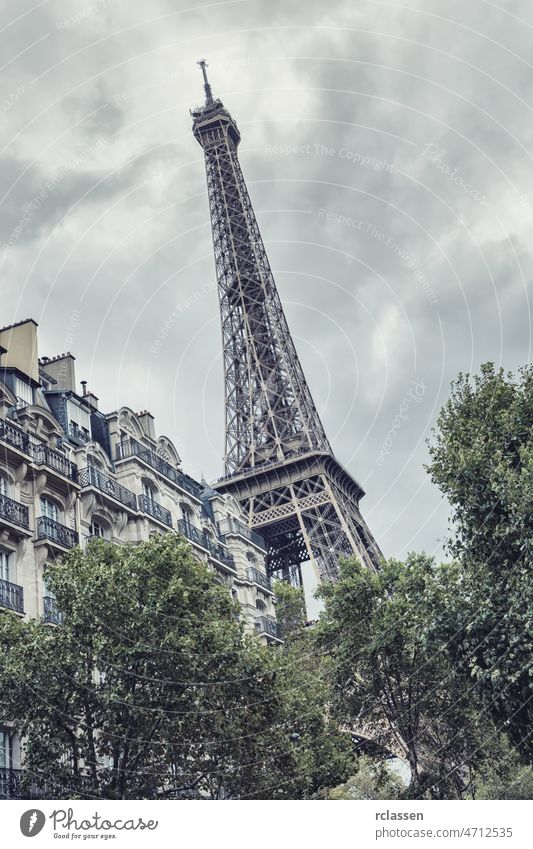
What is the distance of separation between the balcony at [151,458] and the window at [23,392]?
14.8 feet

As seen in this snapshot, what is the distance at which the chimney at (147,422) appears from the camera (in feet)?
132

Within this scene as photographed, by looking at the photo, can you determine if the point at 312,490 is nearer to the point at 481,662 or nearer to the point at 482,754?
the point at 482,754

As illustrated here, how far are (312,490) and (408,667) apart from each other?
105ft

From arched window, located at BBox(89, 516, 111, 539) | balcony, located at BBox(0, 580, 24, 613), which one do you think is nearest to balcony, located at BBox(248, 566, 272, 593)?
arched window, located at BBox(89, 516, 111, 539)

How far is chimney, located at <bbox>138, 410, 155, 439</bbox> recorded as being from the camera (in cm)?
4038

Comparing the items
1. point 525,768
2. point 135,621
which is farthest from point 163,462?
point 525,768

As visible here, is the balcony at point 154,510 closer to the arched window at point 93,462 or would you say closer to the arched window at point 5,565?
the arched window at point 93,462

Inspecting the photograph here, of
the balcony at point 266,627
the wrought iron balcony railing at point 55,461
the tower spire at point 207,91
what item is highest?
the tower spire at point 207,91

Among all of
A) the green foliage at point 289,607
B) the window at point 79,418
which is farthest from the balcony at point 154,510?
the green foliage at point 289,607

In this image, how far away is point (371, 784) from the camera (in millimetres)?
39719

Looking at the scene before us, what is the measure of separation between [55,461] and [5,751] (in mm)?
9644

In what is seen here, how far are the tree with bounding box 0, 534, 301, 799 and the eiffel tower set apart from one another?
A: 106ft

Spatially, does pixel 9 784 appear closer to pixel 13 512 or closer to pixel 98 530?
pixel 13 512
